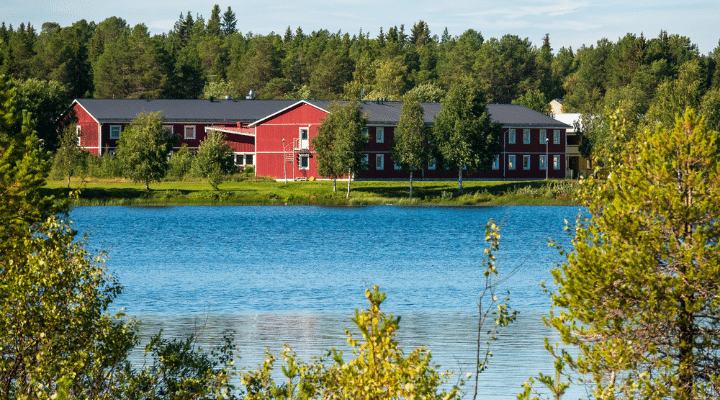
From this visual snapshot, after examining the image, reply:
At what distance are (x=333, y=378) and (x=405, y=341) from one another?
13.0 meters

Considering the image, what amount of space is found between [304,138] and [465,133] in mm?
16613

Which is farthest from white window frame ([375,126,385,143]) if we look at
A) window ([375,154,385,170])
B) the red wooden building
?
window ([375,154,385,170])

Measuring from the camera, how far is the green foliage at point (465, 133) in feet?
286

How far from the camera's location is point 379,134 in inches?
3684

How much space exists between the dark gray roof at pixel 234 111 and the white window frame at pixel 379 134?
813mm

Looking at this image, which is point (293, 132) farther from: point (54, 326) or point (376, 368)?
point (376, 368)

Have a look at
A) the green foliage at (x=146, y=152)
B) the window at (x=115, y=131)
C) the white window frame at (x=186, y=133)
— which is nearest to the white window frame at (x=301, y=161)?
the green foliage at (x=146, y=152)

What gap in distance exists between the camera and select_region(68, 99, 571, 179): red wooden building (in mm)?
93000

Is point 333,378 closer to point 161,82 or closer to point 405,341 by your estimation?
point 405,341

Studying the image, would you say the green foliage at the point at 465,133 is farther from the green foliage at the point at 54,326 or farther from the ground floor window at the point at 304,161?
the green foliage at the point at 54,326

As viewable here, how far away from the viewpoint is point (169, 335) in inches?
931

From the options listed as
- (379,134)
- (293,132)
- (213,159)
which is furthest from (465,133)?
(213,159)

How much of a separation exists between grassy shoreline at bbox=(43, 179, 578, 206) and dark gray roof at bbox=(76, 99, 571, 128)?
30.7ft

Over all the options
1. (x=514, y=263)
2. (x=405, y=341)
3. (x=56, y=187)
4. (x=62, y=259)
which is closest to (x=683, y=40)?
(x=56, y=187)
